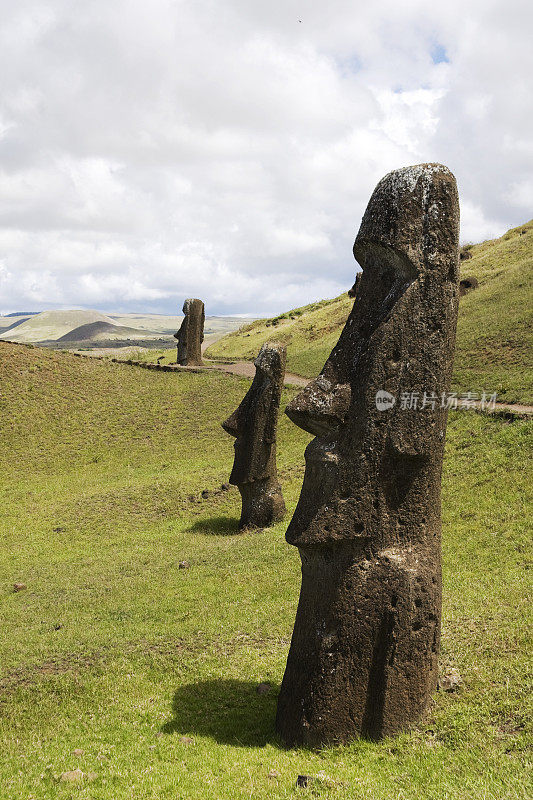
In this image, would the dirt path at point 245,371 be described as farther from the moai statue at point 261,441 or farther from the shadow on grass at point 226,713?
the shadow on grass at point 226,713

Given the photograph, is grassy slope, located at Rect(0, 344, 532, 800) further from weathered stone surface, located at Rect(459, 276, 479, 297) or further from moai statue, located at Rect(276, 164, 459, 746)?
weathered stone surface, located at Rect(459, 276, 479, 297)

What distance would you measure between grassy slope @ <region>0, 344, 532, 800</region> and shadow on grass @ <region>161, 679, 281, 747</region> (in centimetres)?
2

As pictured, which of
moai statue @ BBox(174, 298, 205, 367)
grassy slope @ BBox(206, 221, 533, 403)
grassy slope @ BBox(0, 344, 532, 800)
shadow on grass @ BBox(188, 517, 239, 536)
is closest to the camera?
grassy slope @ BBox(0, 344, 532, 800)

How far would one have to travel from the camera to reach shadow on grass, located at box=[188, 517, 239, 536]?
15.1 m

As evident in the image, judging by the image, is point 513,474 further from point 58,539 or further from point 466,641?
point 58,539

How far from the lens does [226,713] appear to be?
6.70 meters

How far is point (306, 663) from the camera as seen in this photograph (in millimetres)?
5766

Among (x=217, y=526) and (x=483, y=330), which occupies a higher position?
(x=483, y=330)

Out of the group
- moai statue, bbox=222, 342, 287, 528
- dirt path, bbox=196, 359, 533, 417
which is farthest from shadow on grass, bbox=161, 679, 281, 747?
dirt path, bbox=196, 359, 533, 417

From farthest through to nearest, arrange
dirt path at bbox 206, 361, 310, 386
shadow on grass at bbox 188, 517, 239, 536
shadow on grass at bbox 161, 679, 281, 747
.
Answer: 1. dirt path at bbox 206, 361, 310, 386
2. shadow on grass at bbox 188, 517, 239, 536
3. shadow on grass at bbox 161, 679, 281, 747

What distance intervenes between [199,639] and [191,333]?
89.7 ft

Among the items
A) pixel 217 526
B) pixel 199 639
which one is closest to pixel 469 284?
pixel 217 526

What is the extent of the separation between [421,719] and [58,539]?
461 inches

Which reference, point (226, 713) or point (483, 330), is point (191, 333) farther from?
point (226, 713)
